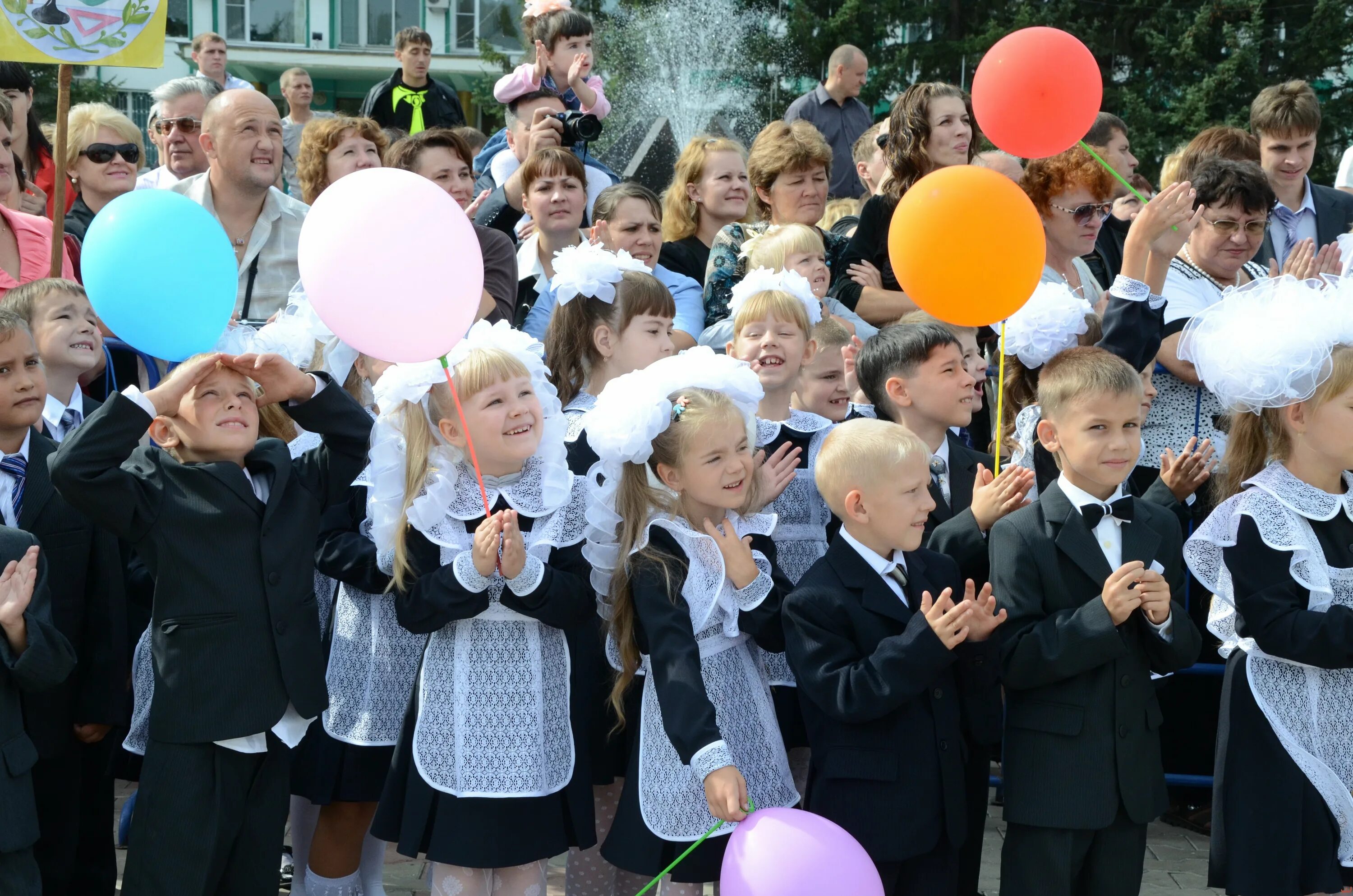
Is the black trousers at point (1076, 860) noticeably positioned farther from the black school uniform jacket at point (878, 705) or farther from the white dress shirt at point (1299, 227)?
the white dress shirt at point (1299, 227)

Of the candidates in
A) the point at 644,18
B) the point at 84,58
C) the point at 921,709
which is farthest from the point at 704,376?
the point at 644,18

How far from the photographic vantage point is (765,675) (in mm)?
3771

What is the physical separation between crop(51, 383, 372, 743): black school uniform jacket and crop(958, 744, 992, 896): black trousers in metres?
1.80

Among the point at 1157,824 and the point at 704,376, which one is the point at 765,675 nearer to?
the point at 704,376

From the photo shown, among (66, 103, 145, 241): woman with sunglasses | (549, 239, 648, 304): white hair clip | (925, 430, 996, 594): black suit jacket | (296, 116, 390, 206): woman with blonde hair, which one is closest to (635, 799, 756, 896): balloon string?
(925, 430, 996, 594): black suit jacket

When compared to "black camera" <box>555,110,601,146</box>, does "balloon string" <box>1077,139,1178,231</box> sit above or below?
above

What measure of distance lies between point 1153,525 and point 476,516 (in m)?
1.83

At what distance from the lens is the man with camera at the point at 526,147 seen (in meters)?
6.26

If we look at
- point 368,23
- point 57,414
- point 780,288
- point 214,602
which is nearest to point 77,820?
point 214,602

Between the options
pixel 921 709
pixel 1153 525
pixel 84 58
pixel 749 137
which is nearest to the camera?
pixel 921 709

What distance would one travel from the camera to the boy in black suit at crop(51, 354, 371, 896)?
3.42 metres

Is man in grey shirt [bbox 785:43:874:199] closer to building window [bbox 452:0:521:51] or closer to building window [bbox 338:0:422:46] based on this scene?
building window [bbox 452:0:521:51]

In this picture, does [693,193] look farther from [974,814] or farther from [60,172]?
[974,814]

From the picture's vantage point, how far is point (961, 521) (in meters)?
3.88
